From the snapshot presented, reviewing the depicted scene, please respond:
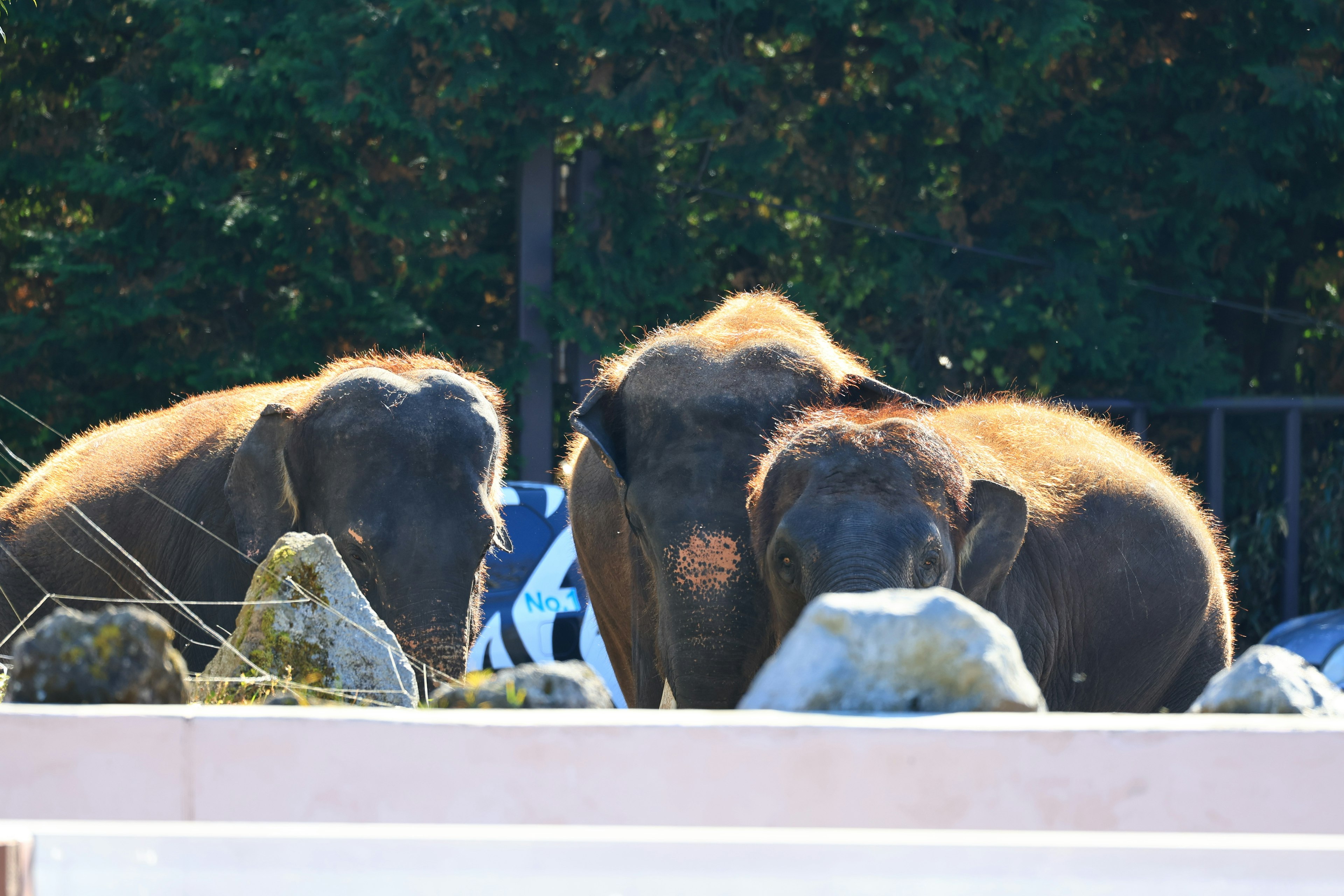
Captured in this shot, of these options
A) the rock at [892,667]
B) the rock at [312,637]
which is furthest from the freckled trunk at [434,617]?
the rock at [892,667]

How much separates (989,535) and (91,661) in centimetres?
234

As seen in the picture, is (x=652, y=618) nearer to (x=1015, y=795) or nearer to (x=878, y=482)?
(x=878, y=482)

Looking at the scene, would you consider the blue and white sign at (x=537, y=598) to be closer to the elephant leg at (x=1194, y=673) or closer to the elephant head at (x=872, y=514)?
the elephant leg at (x=1194, y=673)

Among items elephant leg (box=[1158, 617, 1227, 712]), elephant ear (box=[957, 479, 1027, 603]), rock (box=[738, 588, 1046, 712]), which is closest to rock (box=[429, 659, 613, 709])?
rock (box=[738, 588, 1046, 712])

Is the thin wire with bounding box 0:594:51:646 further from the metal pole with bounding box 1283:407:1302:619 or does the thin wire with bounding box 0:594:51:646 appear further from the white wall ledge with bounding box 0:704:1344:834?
the metal pole with bounding box 1283:407:1302:619

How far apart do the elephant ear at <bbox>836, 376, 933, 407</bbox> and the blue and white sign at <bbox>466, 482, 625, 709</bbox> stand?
4.79m

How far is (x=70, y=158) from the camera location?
11.5 meters

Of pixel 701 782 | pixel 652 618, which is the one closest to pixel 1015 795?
pixel 701 782

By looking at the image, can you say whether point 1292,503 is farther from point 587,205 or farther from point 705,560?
point 705,560

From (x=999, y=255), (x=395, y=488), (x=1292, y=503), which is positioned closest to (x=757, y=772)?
(x=395, y=488)

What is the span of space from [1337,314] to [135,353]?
8964 millimetres

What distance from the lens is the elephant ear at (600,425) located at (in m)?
4.64

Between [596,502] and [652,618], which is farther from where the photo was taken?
[596,502]

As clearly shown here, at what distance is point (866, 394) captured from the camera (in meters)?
4.78
